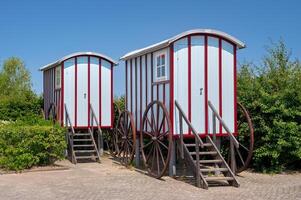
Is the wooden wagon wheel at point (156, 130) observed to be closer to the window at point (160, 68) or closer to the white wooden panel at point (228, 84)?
the window at point (160, 68)

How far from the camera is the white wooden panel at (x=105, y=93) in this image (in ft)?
62.9

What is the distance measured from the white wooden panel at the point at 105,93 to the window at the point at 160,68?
5446 mm

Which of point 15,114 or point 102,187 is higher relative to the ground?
point 15,114

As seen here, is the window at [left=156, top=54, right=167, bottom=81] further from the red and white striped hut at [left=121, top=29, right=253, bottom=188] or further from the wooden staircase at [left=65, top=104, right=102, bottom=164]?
the wooden staircase at [left=65, top=104, right=102, bottom=164]

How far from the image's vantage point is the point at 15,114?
24.3m

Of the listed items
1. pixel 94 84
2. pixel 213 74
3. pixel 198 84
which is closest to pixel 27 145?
pixel 94 84

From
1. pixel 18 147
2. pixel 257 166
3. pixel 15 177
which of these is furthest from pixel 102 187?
pixel 257 166

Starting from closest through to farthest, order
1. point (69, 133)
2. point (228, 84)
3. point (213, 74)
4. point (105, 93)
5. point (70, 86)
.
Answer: point (213, 74) → point (228, 84) → point (69, 133) → point (70, 86) → point (105, 93)

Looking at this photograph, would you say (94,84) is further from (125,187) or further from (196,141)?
(125,187)

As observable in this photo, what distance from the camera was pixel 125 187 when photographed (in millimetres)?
11523

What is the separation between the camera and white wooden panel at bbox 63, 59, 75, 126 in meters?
18.7

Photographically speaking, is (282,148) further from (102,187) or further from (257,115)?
(102,187)

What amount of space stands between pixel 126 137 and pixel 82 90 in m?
3.47

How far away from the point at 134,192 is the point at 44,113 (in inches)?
482
